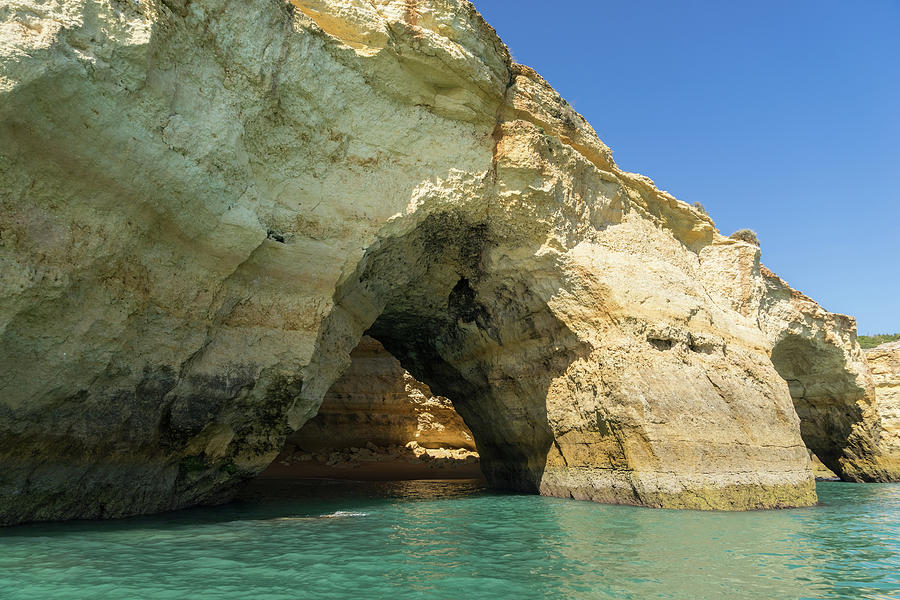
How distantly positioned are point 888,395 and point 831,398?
198 centimetres

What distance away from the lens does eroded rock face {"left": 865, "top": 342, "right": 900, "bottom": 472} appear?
16562mm

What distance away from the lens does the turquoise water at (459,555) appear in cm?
404

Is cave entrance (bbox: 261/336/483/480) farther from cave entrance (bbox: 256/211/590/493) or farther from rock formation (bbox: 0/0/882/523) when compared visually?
cave entrance (bbox: 256/211/590/493)

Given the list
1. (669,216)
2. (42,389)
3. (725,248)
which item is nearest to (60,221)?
(42,389)

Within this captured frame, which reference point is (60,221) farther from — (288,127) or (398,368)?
(398,368)

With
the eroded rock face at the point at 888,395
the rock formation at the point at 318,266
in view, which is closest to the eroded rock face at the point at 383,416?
A: the rock formation at the point at 318,266

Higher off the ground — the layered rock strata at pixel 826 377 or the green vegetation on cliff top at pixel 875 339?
the green vegetation on cliff top at pixel 875 339

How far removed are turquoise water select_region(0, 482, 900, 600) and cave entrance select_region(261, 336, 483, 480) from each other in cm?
1140

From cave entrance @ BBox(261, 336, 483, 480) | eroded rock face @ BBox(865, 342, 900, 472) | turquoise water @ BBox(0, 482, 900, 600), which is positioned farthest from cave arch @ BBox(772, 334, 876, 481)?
cave entrance @ BBox(261, 336, 483, 480)

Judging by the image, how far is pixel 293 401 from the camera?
8477 millimetres

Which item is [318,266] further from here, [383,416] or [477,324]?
[383,416]

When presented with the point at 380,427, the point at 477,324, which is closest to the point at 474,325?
the point at 477,324

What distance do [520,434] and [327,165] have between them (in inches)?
241

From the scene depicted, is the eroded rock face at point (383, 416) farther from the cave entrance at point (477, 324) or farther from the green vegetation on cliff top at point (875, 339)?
the green vegetation on cliff top at point (875, 339)
